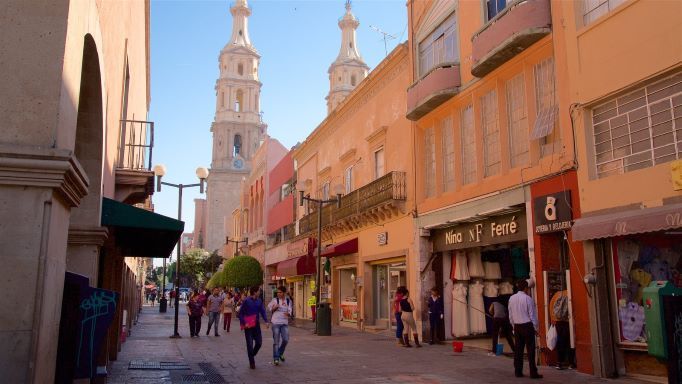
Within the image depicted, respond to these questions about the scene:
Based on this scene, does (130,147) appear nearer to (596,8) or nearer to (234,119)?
(596,8)

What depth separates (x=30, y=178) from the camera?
4.73 m

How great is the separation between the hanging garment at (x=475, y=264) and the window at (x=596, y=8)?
24.9 ft

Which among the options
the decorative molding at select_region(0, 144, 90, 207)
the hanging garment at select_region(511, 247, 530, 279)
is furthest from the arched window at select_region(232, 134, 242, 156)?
the decorative molding at select_region(0, 144, 90, 207)

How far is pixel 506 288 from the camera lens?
16641 mm

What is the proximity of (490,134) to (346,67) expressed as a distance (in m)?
66.2

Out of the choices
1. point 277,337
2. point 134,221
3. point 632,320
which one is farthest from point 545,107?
point 134,221

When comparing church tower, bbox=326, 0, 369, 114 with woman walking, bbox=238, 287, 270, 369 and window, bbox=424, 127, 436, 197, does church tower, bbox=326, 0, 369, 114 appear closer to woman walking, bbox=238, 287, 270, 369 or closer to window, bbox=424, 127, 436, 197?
window, bbox=424, 127, 436, 197

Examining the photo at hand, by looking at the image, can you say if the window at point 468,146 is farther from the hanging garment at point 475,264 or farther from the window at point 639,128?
the window at point 639,128

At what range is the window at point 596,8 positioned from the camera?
1099 cm

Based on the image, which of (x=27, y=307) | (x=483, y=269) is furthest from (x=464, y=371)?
(x=27, y=307)

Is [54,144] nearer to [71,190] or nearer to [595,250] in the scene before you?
[71,190]

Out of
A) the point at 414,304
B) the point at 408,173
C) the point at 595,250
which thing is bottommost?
the point at 414,304

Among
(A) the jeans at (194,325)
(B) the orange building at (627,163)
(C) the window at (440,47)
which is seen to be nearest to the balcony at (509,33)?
(B) the orange building at (627,163)

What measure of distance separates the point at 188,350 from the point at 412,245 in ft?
25.0
